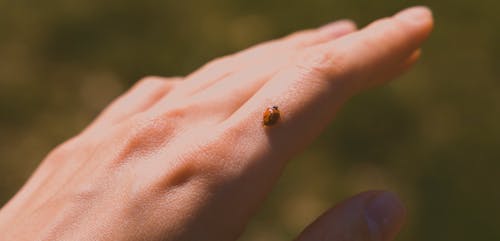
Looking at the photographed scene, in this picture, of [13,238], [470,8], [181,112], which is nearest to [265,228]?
[181,112]

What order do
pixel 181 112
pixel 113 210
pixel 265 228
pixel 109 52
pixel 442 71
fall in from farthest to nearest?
pixel 109 52 < pixel 442 71 < pixel 265 228 < pixel 181 112 < pixel 113 210

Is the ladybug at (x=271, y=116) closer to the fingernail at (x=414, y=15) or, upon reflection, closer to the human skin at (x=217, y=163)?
the human skin at (x=217, y=163)

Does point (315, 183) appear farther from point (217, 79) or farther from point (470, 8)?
point (470, 8)

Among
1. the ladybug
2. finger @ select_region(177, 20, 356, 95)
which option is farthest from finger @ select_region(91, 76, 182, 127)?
the ladybug

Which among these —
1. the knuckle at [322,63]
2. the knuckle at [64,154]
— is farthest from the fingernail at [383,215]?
the knuckle at [64,154]

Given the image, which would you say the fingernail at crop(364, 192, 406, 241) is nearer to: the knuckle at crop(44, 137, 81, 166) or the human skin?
the human skin

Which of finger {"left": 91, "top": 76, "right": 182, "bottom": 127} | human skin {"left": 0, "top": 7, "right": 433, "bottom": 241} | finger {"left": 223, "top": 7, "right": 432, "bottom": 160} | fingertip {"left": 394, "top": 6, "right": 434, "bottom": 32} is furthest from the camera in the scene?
finger {"left": 91, "top": 76, "right": 182, "bottom": 127}
